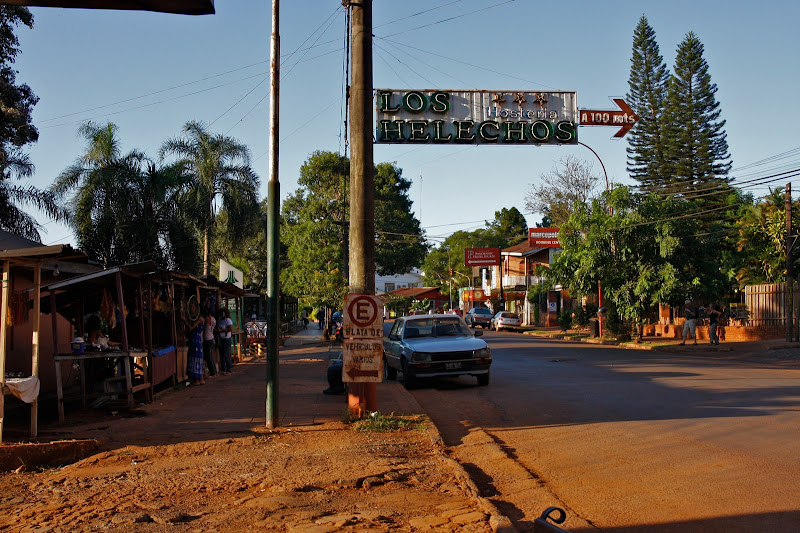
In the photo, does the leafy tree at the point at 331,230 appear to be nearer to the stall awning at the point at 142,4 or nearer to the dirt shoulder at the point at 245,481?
the dirt shoulder at the point at 245,481

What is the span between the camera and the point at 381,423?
9.91 metres

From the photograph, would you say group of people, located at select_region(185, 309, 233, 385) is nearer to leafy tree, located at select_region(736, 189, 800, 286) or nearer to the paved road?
the paved road

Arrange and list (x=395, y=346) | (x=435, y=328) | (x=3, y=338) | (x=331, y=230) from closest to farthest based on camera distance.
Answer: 1. (x=3, y=338)
2. (x=395, y=346)
3. (x=435, y=328)
4. (x=331, y=230)

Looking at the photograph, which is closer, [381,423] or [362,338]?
[381,423]

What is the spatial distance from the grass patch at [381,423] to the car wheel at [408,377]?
4847 mm

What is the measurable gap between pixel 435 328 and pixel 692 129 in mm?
39572

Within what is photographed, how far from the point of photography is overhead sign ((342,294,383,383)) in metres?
10.2

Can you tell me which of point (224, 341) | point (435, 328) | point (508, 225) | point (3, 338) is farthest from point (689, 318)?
point (508, 225)

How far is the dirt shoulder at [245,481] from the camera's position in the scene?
5.73 m

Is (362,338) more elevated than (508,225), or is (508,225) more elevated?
(508,225)

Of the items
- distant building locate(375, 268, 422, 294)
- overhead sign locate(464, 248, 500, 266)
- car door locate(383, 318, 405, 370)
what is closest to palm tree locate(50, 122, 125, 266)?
car door locate(383, 318, 405, 370)

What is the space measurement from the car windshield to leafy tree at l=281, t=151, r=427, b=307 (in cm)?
1127

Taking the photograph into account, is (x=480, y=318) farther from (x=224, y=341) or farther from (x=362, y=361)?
(x=362, y=361)

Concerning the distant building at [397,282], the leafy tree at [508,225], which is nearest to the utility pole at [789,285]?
the leafy tree at [508,225]
